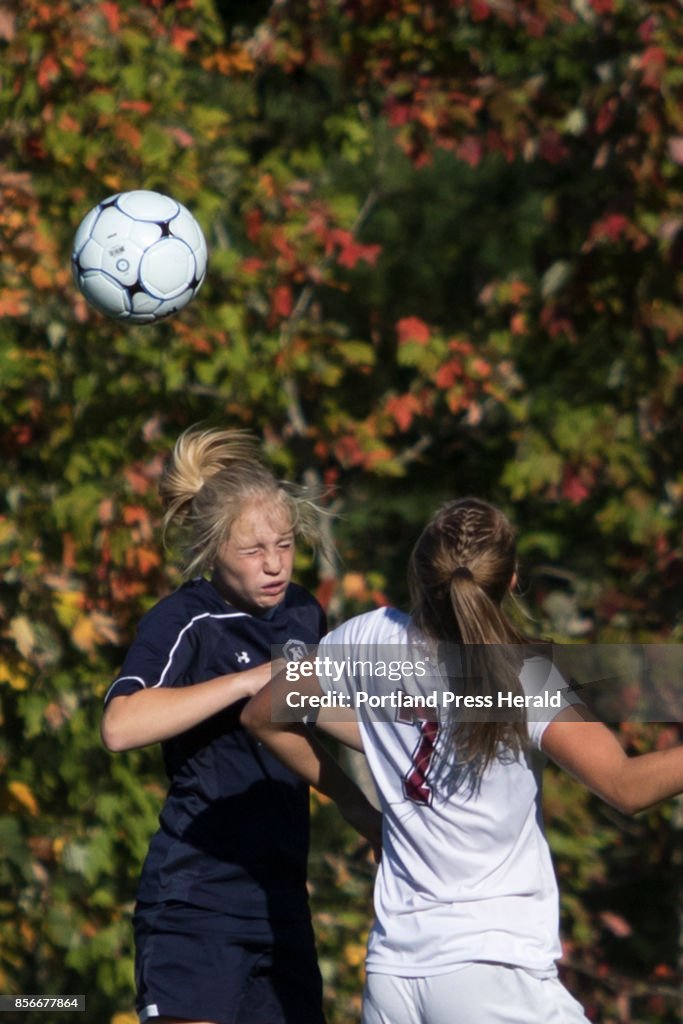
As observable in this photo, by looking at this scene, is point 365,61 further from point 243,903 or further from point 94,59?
point 243,903

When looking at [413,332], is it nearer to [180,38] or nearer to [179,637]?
[180,38]

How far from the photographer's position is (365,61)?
6.17 m

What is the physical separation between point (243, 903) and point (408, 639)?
0.84 metres

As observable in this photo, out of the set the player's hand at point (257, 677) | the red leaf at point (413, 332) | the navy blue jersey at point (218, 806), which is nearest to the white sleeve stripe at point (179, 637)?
the navy blue jersey at point (218, 806)

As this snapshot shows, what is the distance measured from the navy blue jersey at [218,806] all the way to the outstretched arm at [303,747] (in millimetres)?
227

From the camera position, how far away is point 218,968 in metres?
3.01

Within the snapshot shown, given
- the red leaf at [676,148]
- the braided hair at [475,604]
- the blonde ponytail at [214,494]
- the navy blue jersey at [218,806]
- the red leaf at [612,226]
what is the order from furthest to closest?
the red leaf at [612,226] < the red leaf at [676,148] < the blonde ponytail at [214,494] < the navy blue jersey at [218,806] < the braided hair at [475,604]

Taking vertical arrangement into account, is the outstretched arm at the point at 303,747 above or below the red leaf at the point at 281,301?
below

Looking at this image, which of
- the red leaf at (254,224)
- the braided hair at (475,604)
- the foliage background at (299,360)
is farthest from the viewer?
the red leaf at (254,224)

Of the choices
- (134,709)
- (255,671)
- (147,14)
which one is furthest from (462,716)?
(147,14)

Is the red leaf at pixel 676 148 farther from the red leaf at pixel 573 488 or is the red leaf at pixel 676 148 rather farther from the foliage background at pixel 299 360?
the red leaf at pixel 573 488

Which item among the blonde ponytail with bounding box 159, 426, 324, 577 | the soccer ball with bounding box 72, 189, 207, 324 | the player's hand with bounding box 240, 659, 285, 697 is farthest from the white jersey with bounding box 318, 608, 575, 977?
the soccer ball with bounding box 72, 189, 207, 324

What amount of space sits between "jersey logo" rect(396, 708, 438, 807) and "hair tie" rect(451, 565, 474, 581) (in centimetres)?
23

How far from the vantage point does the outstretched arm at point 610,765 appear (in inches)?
90.4
